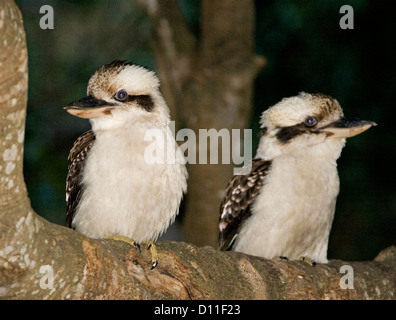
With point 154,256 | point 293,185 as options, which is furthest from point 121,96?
point 293,185

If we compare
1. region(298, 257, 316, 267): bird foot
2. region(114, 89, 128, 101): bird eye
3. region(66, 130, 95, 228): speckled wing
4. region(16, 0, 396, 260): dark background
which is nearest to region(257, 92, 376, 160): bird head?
region(298, 257, 316, 267): bird foot

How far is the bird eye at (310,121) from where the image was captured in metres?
4.10

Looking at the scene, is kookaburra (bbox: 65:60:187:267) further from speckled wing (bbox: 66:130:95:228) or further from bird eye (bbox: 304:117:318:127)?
bird eye (bbox: 304:117:318:127)

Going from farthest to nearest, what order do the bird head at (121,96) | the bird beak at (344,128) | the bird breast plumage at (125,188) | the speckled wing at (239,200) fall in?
the speckled wing at (239,200), the bird beak at (344,128), the bird head at (121,96), the bird breast plumage at (125,188)

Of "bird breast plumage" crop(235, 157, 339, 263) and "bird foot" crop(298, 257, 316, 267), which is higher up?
"bird breast plumage" crop(235, 157, 339, 263)

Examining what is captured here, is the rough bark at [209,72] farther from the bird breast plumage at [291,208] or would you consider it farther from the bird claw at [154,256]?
the bird claw at [154,256]

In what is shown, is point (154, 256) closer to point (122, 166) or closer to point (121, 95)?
point (122, 166)

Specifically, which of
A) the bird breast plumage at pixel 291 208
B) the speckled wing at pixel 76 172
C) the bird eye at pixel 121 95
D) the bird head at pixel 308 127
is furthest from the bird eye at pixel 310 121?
the speckled wing at pixel 76 172

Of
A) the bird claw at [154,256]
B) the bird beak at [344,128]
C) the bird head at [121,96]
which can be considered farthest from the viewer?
the bird beak at [344,128]

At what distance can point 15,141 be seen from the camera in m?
2.08

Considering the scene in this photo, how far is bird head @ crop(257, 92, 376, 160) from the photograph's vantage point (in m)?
4.06

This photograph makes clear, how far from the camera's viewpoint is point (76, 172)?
12.2ft

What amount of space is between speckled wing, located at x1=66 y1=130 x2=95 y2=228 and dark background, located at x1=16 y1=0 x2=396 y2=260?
6.29 feet

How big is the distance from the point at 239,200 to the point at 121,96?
38.1 inches
